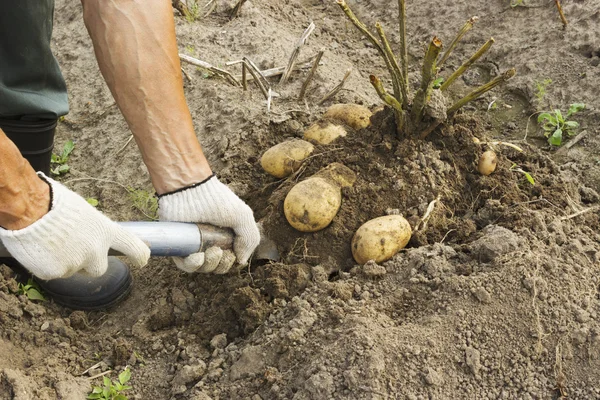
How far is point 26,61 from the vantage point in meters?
2.62

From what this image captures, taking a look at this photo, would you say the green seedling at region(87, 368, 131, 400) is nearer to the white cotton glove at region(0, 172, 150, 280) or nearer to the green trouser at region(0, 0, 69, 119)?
the white cotton glove at region(0, 172, 150, 280)

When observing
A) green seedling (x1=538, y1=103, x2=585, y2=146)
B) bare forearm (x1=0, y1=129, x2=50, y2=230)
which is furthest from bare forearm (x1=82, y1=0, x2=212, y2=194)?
green seedling (x1=538, y1=103, x2=585, y2=146)

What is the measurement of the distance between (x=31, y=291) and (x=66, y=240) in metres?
0.75

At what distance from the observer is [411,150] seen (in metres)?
2.56

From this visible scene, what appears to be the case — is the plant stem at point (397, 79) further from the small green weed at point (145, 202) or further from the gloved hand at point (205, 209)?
the small green weed at point (145, 202)

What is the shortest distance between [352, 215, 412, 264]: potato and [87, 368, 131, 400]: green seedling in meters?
1.00

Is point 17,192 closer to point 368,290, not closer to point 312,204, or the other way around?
point 312,204

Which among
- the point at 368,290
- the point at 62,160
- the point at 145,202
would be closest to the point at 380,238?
the point at 368,290

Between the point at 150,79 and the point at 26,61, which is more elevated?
the point at 150,79

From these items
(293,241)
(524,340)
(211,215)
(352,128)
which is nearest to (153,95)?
(211,215)

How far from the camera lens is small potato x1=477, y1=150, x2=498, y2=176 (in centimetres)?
261

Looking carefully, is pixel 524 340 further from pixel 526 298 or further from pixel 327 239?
pixel 327 239

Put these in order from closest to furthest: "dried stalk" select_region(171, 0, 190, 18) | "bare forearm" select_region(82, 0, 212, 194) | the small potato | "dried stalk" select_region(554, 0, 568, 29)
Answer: "bare forearm" select_region(82, 0, 212, 194) < the small potato < "dried stalk" select_region(554, 0, 568, 29) < "dried stalk" select_region(171, 0, 190, 18)

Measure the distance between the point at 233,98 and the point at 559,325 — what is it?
2.28 metres
